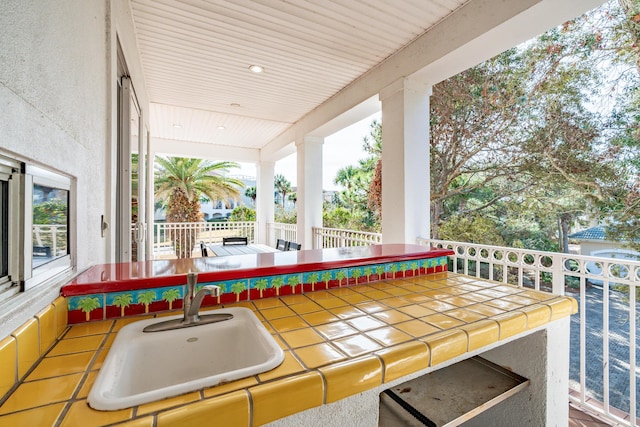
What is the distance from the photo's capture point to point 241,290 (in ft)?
3.46

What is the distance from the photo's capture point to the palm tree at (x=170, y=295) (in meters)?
0.96

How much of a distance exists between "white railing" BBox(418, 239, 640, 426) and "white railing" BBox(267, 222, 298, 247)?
3374 mm

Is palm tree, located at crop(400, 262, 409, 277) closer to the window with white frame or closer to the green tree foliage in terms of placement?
the window with white frame

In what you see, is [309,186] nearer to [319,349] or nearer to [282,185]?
[319,349]

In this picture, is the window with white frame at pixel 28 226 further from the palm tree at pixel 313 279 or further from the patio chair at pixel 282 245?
the patio chair at pixel 282 245

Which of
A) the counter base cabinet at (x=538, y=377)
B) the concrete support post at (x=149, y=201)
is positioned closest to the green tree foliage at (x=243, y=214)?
the concrete support post at (x=149, y=201)

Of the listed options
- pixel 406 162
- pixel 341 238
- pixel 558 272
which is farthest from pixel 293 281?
pixel 341 238

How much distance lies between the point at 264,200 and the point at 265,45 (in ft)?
14.9

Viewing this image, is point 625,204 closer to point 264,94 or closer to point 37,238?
point 264,94

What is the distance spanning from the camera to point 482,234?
5.77 meters

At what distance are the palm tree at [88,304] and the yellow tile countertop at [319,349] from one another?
0.14ft

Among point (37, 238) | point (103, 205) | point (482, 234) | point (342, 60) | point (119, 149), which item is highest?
point (342, 60)

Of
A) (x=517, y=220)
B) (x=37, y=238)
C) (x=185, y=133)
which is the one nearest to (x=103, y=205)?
(x=37, y=238)

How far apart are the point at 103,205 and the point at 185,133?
4.81m
